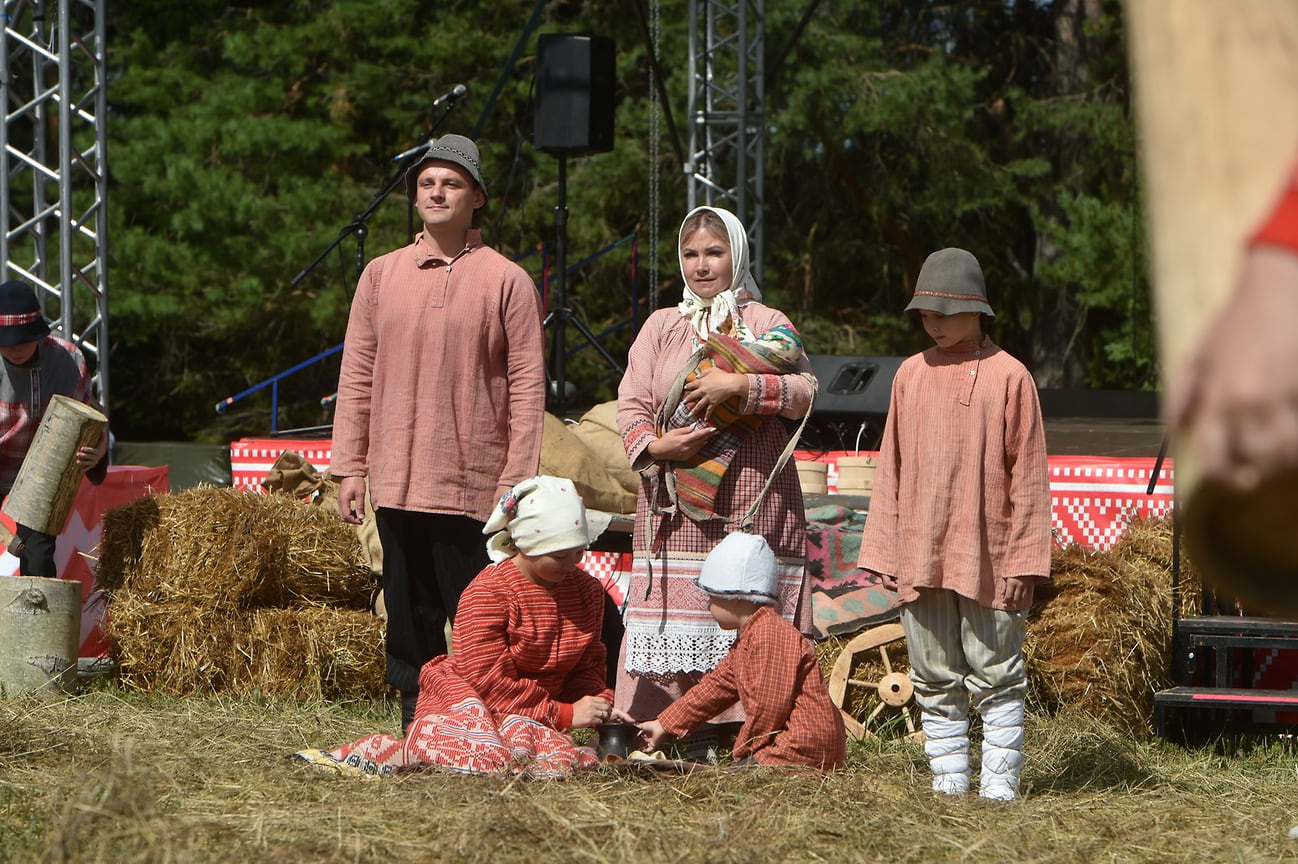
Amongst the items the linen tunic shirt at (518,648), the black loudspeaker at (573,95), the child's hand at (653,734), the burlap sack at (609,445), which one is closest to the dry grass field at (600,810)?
the child's hand at (653,734)

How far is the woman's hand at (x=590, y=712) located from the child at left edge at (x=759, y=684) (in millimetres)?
132

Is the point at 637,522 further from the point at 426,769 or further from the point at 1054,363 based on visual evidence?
the point at 1054,363

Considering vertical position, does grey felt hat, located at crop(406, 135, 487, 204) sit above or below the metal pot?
above

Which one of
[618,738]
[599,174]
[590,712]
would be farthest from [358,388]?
[599,174]

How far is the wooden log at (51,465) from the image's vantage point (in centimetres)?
550

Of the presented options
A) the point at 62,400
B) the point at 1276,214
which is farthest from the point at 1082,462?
the point at 1276,214

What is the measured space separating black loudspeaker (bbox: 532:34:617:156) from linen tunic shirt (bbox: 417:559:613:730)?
17.5 ft

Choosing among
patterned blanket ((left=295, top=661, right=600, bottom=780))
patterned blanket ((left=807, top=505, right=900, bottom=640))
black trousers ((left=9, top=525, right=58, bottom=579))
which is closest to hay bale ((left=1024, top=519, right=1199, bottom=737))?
patterned blanket ((left=807, top=505, right=900, bottom=640))

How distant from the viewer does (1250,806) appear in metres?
4.01

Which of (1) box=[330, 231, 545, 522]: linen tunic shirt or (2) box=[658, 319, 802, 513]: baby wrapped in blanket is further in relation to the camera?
(1) box=[330, 231, 545, 522]: linen tunic shirt

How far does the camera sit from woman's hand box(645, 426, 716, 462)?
400 centimetres

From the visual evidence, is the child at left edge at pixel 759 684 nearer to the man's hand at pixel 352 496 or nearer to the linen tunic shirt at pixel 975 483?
the linen tunic shirt at pixel 975 483

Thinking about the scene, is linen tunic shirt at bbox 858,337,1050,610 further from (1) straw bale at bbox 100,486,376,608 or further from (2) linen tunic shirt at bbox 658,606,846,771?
(1) straw bale at bbox 100,486,376,608

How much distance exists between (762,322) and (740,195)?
18.4 feet
